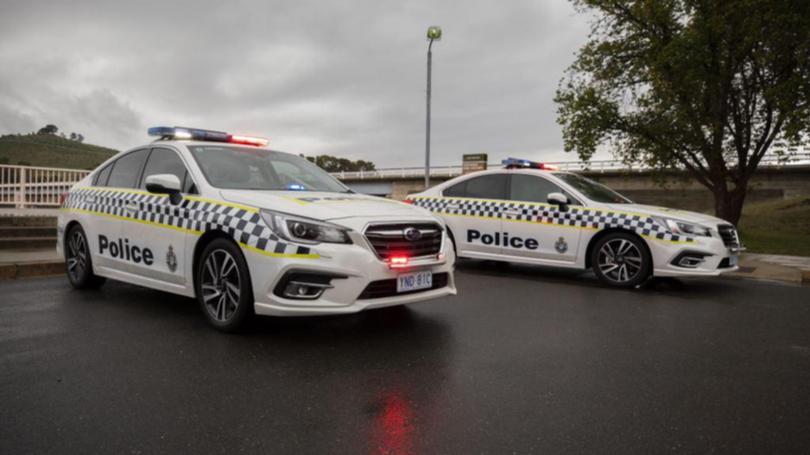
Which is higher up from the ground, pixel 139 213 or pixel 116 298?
pixel 139 213

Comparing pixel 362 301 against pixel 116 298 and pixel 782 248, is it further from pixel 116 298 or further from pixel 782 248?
pixel 782 248

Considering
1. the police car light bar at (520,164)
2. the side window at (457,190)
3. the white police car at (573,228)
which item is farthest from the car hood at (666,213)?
the side window at (457,190)

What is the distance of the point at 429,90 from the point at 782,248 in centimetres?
1126

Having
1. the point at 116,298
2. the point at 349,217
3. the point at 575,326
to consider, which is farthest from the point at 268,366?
the point at 116,298

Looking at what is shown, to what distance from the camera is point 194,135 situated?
5.48 meters

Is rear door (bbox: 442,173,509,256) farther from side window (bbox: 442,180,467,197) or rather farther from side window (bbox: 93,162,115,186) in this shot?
side window (bbox: 93,162,115,186)

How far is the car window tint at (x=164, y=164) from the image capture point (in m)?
5.02

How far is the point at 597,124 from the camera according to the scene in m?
17.4

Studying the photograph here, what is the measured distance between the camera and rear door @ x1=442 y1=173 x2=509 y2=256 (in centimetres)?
828

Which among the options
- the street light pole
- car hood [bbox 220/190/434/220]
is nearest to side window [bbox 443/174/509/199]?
car hood [bbox 220/190/434/220]

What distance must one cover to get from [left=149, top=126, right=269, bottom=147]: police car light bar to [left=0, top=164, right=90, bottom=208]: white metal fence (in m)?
7.95

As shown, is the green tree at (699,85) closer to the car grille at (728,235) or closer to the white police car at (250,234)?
the car grille at (728,235)

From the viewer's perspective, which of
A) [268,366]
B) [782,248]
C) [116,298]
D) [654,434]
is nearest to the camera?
[654,434]

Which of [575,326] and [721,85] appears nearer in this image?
[575,326]
